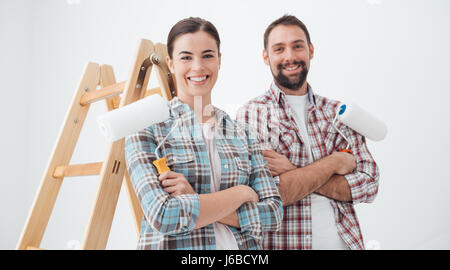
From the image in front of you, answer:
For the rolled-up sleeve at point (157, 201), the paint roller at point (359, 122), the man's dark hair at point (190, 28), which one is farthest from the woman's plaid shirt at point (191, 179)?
the paint roller at point (359, 122)

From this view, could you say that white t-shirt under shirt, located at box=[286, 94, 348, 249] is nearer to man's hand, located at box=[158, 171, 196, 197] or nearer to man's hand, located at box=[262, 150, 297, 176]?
man's hand, located at box=[262, 150, 297, 176]

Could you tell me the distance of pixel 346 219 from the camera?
3.52 ft

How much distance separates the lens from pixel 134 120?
86 centimetres

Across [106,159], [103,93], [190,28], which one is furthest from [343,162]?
[103,93]

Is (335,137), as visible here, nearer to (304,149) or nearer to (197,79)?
(304,149)

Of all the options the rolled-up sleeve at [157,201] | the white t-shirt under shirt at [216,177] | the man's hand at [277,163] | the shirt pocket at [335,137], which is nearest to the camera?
the rolled-up sleeve at [157,201]

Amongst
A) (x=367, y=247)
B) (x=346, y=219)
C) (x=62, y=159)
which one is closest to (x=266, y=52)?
(x=346, y=219)

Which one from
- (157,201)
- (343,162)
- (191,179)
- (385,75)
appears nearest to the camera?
(157,201)

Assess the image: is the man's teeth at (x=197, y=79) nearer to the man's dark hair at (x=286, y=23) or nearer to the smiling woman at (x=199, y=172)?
the smiling woman at (x=199, y=172)

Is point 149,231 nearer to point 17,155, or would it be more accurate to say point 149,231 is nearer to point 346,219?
point 346,219

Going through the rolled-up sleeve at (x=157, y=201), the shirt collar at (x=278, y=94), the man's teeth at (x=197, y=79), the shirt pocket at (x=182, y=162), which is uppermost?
the shirt collar at (x=278, y=94)

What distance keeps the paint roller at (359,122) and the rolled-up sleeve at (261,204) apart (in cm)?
28

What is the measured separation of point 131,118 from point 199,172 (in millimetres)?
206

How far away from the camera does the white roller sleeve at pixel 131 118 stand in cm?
85
